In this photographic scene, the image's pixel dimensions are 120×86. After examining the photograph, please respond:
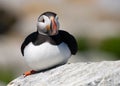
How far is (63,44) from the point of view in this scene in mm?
6410

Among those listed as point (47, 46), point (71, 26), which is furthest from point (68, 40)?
point (71, 26)

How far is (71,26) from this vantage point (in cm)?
1332

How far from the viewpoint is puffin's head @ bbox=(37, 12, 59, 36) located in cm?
623

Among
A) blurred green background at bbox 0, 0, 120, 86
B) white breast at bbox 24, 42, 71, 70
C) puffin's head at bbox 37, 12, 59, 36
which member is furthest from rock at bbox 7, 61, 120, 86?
blurred green background at bbox 0, 0, 120, 86

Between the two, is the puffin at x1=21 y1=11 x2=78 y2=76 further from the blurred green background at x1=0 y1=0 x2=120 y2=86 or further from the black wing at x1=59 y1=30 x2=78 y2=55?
the blurred green background at x1=0 y1=0 x2=120 y2=86

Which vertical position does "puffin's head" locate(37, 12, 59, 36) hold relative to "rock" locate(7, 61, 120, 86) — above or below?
above

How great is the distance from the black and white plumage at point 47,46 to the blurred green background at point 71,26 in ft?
15.7

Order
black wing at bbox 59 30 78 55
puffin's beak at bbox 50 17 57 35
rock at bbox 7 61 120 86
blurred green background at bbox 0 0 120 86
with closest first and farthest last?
rock at bbox 7 61 120 86, puffin's beak at bbox 50 17 57 35, black wing at bbox 59 30 78 55, blurred green background at bbox 0 0 120 86

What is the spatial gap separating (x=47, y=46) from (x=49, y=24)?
0.20 metres

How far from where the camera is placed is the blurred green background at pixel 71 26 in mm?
11984

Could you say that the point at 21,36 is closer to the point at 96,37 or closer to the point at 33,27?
the point at 33,27

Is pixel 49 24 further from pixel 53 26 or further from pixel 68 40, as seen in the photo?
pixel 68 40

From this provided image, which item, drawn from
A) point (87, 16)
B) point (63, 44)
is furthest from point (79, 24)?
point (63, 44)

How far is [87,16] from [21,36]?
1413 mm
